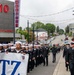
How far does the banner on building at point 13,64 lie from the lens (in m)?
7.53

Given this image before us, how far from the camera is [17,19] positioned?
54.8m

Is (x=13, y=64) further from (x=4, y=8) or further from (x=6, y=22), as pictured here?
(x=6, y=22)

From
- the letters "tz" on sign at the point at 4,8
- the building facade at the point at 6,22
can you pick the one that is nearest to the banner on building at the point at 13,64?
the letters "tz" on sign at the point at 4,8

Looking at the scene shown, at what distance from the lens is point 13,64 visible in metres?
7.61

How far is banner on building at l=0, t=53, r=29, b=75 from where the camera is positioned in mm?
7527

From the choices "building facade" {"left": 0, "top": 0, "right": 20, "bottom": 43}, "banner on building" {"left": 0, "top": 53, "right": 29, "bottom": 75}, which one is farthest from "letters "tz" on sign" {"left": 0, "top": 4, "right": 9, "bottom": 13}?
"banner on building" {"left": 0, "top": 53, "right": 29, "bottom": 75}

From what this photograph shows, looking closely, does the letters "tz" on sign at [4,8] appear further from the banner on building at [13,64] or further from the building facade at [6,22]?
the banner on building at [13,64]

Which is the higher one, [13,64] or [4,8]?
[4,8]

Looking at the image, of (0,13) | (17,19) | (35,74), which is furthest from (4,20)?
(35,74)

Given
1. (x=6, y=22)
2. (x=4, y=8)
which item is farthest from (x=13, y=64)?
(x=6, y=22)

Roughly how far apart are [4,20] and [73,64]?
62.6m

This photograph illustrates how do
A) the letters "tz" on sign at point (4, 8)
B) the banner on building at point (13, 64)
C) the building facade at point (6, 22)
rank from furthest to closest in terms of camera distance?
1. the building facade at point (6, 22)
2. the letters "tz" on sign at point (4, 8)
3. the banner on building at point (13, 64)

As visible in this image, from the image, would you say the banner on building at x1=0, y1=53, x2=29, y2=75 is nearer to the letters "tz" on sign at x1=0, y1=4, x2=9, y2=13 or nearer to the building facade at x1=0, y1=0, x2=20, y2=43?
the letters "tz" on sign at x1=0, y1=4, x2=9, y2=13

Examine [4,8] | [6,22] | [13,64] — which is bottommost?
[13,64]
